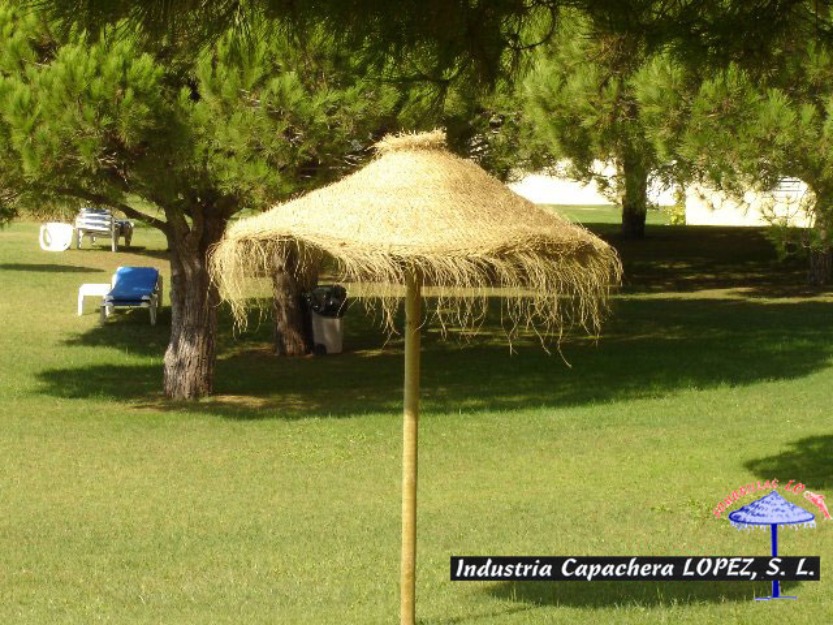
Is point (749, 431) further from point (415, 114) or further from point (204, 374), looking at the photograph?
point (204, 374)

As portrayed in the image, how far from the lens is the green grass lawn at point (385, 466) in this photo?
7.11 meters

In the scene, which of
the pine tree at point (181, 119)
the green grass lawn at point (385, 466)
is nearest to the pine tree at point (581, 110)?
the pine tree at point (181, 119)

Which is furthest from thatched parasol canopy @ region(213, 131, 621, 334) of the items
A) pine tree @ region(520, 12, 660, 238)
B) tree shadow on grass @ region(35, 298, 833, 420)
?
tree shadow on grass @ region(35, 298, 833, 420)

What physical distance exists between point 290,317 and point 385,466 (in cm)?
757

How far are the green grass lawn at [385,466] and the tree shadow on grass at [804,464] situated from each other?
0.03 m

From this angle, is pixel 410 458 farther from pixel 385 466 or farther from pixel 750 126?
pixel 750 126

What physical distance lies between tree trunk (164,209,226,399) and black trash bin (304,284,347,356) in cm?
372

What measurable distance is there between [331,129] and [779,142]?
4.10 meters

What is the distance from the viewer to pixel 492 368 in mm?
17266

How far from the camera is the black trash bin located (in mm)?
18812

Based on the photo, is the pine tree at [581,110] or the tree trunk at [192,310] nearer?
the pine tree at [581,110]

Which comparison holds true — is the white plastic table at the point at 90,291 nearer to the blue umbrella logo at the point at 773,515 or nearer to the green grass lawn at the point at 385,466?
the green grass lawn at the point at 385,466

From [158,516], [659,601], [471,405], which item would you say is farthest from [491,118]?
[659,601]

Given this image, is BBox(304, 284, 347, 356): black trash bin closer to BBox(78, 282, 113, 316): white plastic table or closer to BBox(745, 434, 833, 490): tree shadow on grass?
BBox(78, 282, 113, 316): white plastic table
